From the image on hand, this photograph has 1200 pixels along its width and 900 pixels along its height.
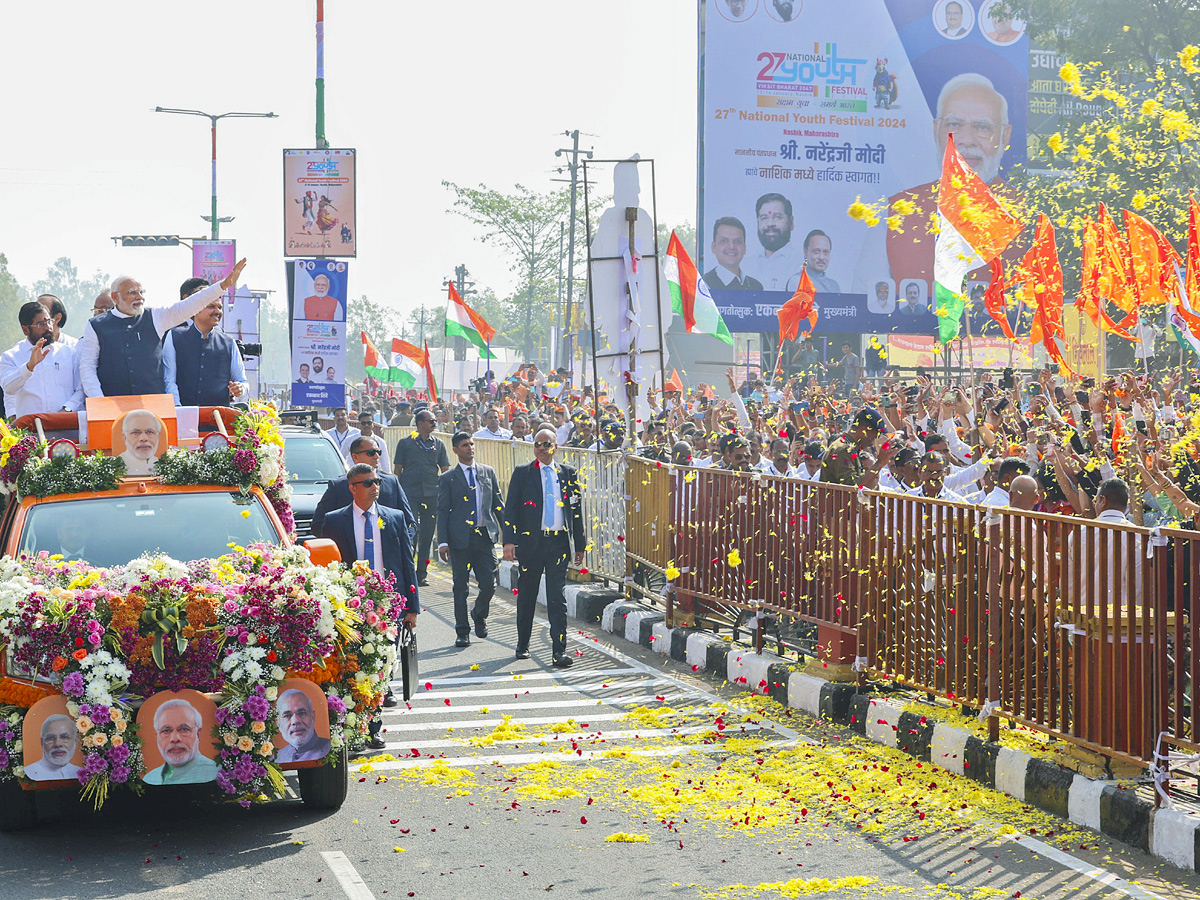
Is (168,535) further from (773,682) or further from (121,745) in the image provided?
(773,682)

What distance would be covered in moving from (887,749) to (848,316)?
3383 centimetres

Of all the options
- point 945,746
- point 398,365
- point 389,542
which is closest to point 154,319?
point 389,542

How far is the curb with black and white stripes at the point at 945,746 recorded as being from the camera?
21.5 feet

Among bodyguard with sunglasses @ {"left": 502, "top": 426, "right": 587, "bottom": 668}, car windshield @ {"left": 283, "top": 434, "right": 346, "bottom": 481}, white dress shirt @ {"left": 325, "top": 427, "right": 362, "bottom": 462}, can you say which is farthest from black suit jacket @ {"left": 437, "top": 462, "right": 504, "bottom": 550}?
white dress shirt @ {"left": 325, "top": 427, "right": 362, "bottom": 462}

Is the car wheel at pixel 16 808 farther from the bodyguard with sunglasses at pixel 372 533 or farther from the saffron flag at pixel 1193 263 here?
the saffron flag at pixel 1193 263

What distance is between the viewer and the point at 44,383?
915 cm

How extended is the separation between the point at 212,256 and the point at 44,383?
2450 centimetres

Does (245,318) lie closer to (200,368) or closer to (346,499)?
(346,499)

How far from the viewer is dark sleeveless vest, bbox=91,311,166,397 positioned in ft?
28.5

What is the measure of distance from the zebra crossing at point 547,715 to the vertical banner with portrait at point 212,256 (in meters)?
20.7

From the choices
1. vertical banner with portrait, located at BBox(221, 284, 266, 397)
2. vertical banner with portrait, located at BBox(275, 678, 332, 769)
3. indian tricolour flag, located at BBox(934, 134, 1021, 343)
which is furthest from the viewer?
vertical banner with portrait, located at BBox(221, 284, 266, 397)

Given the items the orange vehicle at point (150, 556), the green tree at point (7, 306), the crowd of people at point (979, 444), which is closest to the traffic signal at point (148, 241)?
the crowd of people at point (979, 444)

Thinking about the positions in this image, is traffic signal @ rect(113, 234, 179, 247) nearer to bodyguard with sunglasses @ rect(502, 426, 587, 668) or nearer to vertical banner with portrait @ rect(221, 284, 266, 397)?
vertical banner with portrait @ rect(221, 284, 266, 397)

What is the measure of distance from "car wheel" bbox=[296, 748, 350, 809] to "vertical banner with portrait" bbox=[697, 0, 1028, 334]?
32789 mm
